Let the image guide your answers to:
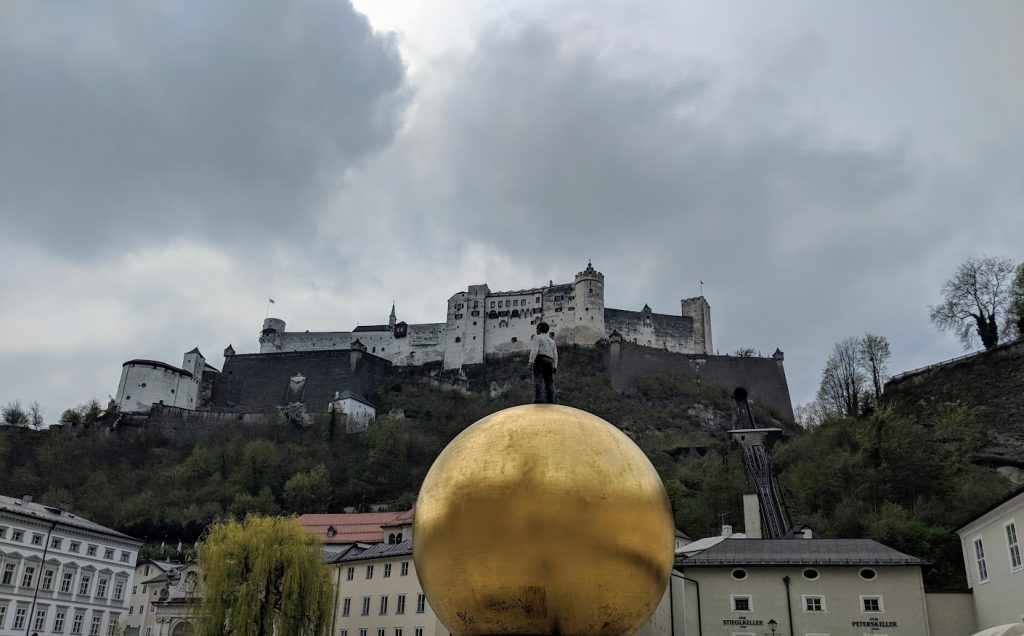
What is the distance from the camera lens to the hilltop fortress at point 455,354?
98625mm

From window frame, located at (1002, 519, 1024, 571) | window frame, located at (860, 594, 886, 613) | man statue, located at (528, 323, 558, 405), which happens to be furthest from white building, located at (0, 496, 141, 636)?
man statue, located at (528, 323, 558, 405)

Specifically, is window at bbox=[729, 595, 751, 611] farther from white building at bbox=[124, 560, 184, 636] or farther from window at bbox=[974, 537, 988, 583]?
white building at bbox=[124, 560, 184, 636]

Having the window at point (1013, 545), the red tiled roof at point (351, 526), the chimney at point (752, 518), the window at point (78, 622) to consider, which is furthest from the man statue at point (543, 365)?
the window at point (78, 622)

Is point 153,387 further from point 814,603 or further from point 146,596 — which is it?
point 814,603

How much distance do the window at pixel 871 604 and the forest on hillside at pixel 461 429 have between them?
23.0ft

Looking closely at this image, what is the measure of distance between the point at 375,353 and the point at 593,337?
96.7 feet

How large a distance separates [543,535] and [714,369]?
97715mm

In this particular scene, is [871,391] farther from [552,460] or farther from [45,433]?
[45,433]

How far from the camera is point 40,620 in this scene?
145 feet

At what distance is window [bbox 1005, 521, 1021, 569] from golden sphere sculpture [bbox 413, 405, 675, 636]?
2160 centimetres

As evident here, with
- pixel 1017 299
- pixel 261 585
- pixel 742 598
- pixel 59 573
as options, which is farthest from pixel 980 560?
pixel 59 573

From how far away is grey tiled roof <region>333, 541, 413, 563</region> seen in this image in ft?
133

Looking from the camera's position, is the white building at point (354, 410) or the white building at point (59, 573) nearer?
the white building at point (59, 573)

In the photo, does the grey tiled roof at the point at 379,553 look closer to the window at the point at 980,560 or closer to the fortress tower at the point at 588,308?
the window at the point at 980,560
